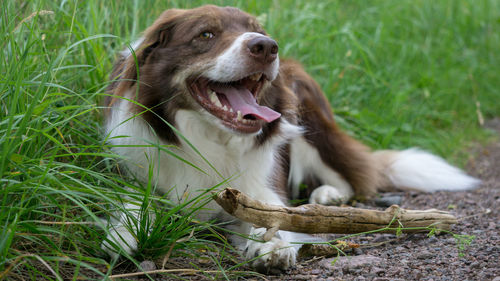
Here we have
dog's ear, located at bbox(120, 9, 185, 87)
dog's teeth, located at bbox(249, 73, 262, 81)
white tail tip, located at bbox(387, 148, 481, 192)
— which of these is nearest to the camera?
dog's teeth, located at bbox(249, 73, 262, 81)

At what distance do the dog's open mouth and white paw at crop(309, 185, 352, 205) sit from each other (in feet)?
3.74

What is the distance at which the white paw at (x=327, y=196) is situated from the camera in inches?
160

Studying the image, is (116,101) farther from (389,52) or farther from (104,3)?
(389,52)

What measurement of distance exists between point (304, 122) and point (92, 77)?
57.2 inches

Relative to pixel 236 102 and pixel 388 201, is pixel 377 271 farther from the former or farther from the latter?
pixel 388 201

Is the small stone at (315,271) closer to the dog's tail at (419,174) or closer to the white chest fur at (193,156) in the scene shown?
the white chest fur at (193,156)

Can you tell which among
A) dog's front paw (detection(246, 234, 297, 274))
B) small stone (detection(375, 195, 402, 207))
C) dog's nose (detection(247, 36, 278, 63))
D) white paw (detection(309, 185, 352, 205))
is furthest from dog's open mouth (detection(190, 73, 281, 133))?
small stone (detection(375, 195, 402, 207))

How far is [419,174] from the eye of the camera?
4441 millimetres

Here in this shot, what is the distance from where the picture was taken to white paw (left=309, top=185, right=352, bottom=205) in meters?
4.05

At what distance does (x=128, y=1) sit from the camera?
164 inches

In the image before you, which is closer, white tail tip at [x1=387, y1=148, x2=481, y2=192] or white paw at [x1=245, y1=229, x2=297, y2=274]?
white paw at [x1=245, y1=229, x2=297, y2=274]

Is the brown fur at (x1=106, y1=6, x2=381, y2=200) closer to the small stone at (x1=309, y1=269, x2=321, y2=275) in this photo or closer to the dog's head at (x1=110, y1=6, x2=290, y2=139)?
the dog's head at (x1=110, y1=6, x2=290, y2=139)

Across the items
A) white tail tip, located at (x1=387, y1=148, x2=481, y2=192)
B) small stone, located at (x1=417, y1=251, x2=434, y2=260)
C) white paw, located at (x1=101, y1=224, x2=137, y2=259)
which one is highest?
white paw, located at (x1=101, y1=224, x2=137, y2=259)

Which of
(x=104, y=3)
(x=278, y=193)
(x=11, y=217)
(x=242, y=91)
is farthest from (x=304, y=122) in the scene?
(x=11, y=217)
